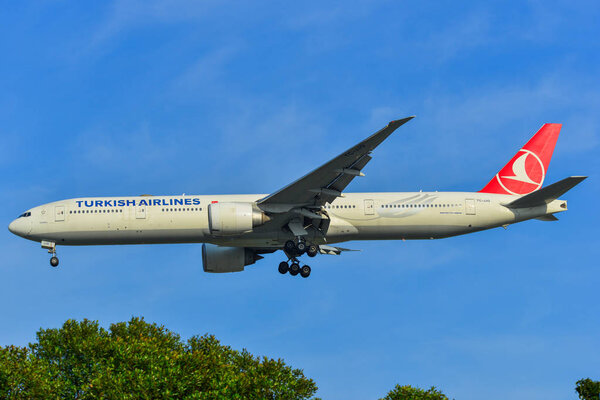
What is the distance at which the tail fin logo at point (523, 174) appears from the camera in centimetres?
4294

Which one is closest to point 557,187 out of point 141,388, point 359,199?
point 359,199

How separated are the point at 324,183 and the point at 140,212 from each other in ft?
30.2

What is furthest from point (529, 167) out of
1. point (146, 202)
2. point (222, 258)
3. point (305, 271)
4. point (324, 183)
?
point (146, 202)

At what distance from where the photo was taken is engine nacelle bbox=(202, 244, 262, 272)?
4200 cm

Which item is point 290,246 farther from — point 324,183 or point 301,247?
point 324,183

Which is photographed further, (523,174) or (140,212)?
(523,174)

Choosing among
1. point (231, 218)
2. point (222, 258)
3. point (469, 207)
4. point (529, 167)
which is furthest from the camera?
point (529, 167)

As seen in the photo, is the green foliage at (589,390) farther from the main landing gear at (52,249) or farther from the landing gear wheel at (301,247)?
the main landing gear at (52,249)

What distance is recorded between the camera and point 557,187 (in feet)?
124

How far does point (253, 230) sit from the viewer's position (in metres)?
38.2

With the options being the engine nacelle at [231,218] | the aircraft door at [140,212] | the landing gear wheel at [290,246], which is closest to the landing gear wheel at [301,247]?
the landing gear wheel at [290,246]

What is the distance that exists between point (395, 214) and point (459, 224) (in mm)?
3351

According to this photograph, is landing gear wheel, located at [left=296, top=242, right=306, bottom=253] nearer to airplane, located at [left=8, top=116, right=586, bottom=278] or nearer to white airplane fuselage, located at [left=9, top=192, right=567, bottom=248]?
airplane, located at [left=8, top=116, right=586, bottom=278]

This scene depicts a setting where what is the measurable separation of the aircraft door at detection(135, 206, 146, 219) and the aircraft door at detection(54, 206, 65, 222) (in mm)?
3708
